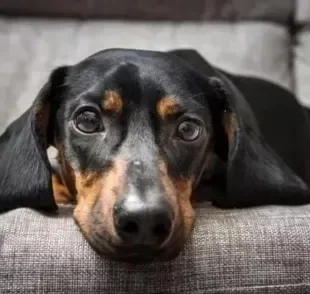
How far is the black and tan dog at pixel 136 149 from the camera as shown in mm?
1433

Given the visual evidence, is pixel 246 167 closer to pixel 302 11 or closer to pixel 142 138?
pixel 142 138

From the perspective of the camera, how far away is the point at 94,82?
1690mm

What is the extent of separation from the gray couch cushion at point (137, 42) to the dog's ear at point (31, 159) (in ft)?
3.59

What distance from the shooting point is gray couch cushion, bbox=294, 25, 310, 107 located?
294cm

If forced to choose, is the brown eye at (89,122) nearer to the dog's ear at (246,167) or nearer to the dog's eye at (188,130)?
the dog's eye at (188,130)

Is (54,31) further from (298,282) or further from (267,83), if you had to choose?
(298,282)

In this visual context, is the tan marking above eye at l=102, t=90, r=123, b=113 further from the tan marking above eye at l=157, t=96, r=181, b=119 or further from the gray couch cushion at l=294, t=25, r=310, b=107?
the gray couch cushion at l=294, t=25, r=310, b=107

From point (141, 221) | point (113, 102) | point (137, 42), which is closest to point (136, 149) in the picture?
point (113, 102)

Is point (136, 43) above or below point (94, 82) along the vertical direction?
below

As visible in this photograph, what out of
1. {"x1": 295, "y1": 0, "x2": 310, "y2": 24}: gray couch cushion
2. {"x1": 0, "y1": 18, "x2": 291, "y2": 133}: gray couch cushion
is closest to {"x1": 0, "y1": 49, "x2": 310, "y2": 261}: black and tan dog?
{"x1": 0, "y1": 18, "x2": 291, "y2": 133}: gray couch cushion

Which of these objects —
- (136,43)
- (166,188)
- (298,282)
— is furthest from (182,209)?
(136,43)

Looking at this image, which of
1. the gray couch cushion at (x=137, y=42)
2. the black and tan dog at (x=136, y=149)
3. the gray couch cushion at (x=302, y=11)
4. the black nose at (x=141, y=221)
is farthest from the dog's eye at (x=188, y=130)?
the gray couch cushion at (x=302, y=11)

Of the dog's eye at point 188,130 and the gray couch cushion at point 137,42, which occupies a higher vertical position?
the dog's eye at point 188,130

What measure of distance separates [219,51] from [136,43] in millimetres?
368
